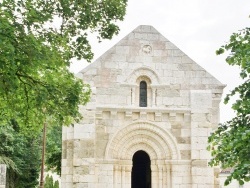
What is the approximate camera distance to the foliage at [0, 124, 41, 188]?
89.1 feet

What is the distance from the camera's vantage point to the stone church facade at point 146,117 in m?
14.5

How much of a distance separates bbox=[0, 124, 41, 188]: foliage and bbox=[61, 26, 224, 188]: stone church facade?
13.0 meters

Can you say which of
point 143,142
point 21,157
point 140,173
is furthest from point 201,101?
point 21,157

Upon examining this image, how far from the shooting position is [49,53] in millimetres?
9914

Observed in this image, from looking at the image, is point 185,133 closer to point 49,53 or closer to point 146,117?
point 146,117

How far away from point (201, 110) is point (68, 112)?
5468 millimetres

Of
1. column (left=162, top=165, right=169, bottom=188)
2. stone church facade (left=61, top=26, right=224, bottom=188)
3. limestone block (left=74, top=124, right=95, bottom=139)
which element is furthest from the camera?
column (left=162, top=165, right=169, bottom=188)

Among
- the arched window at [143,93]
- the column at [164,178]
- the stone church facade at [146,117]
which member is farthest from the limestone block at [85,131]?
the column at [164,178]

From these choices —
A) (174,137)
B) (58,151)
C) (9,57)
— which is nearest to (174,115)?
(174,137)

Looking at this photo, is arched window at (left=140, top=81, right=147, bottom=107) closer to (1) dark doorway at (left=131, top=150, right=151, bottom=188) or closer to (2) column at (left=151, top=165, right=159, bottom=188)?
(2) column at (left=151, top=165, right=159, bottom=188)

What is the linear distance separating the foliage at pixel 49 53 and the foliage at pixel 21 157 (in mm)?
15297

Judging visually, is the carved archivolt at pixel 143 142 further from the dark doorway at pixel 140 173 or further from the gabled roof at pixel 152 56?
the dark doorway at pixel 140 173

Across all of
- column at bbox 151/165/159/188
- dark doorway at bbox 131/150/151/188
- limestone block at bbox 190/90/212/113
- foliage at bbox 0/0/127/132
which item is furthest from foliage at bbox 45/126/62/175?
foliage at bbox 0/0/127/132

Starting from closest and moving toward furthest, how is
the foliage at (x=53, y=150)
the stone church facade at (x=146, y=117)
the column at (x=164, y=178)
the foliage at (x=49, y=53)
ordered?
the foliage at (x=49, y=53) → the stone church facade at (x=146, y=117) → the column at (x=164, y=178) → the foliage at (x=53, y=150)
